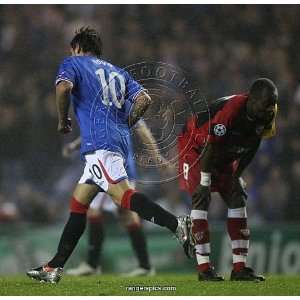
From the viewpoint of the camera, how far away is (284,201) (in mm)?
7309

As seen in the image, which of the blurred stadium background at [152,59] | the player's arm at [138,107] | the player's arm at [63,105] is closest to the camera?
the player's arm at [63,105]

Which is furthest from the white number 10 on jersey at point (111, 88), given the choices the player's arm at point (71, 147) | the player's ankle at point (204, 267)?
the player's arm at point (71, 147)

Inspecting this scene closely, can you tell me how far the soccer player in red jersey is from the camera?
487cm

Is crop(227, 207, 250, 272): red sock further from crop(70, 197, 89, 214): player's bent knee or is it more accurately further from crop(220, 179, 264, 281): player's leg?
crop(70, 197, 89, 214): player's bent knee

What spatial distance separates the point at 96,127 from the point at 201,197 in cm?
78

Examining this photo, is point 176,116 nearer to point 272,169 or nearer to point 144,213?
point 144,213

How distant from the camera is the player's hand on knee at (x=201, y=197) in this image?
4953mm

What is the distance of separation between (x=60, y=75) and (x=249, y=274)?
1686mm

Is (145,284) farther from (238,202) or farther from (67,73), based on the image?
(67,73)

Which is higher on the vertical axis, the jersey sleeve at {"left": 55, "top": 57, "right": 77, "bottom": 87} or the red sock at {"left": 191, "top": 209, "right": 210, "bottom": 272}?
the jersey sleeve at {"left": 55, "top": 57, "right": 77, "bottom": 87}

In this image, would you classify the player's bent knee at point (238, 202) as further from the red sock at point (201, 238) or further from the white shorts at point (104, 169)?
the white shorts at point (104, 169)

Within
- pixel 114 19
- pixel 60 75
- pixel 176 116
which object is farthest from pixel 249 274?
pixel 114 19

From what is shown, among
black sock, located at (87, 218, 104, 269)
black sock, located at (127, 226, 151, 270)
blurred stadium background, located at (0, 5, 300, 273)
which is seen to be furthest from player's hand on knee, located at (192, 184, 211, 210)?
blurred stadium background, located at (0, 5, 300, 273)

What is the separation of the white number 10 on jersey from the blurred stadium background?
1.88 m
